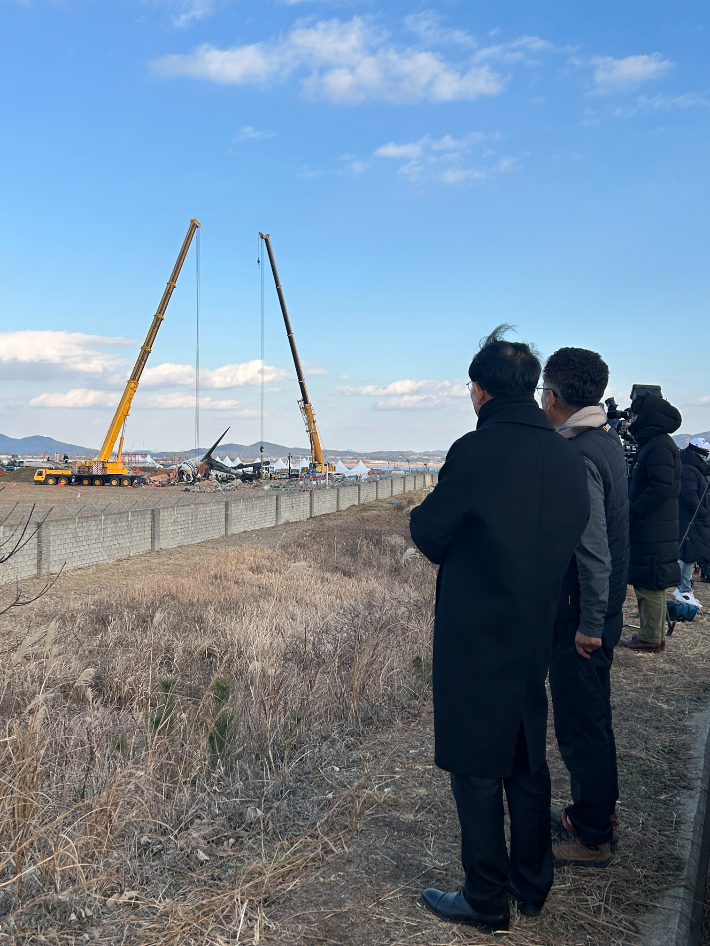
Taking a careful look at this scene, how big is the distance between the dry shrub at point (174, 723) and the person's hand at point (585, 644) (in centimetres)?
146

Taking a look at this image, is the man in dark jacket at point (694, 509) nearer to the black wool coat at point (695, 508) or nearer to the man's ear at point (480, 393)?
the black wool coat at point (695, 508)

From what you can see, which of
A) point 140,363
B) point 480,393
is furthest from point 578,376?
point 140,363

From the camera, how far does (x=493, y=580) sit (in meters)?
2.29

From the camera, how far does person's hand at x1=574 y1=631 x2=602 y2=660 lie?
9.46 feet

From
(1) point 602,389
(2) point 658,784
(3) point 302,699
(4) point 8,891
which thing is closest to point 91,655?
Result: (3) point 302,699

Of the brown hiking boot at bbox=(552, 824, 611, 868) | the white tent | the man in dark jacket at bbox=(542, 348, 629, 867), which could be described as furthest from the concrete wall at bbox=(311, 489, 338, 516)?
the white tent

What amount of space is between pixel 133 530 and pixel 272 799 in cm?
1339

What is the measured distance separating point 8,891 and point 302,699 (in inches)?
90.8

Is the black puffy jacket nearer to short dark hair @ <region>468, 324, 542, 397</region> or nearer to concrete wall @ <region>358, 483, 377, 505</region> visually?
short dark hair @ <region>468, 324, 542, 397</region>

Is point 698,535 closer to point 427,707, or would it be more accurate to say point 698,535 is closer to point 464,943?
point 427,707

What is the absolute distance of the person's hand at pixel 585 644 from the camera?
2.88 metres

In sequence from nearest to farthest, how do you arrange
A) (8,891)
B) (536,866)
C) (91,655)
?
(536,866)
(8,891)
(91,655)

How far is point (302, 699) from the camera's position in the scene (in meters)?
4.83

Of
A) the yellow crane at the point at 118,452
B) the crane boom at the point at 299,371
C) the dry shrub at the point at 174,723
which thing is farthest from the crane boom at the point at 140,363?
the dry shrub at the point at 174,723
